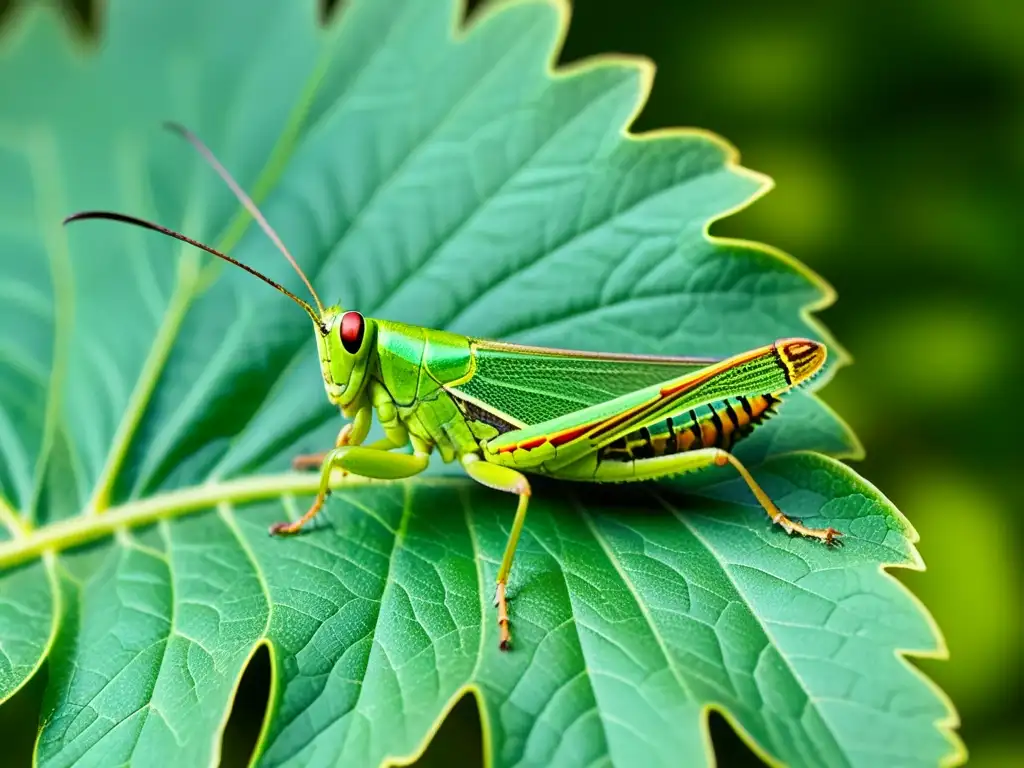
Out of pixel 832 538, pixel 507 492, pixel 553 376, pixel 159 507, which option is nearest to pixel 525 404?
pixel 553 376

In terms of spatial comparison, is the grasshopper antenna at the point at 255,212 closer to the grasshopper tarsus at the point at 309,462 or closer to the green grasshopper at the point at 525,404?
the green grasshopper at the point at 525,404

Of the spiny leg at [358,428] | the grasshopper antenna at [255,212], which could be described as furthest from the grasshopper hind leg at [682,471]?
the grasshopper antenna at [255,212]

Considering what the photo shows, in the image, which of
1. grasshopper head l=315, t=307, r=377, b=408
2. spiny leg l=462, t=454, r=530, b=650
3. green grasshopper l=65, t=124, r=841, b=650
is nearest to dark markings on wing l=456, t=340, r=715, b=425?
green grasshopper l=65, t=124, r=841, b=650

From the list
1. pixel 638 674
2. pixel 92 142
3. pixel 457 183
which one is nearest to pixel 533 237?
pixel 457 183

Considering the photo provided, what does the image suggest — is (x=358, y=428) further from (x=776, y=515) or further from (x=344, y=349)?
(x=776, y=515)

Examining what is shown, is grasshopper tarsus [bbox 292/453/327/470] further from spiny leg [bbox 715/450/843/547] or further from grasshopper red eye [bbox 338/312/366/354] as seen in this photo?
spiny leg [bbox 715/450/843/547]

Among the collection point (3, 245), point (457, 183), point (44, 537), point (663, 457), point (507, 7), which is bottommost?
point (44, 537)

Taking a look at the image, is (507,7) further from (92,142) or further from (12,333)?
(12,333)
